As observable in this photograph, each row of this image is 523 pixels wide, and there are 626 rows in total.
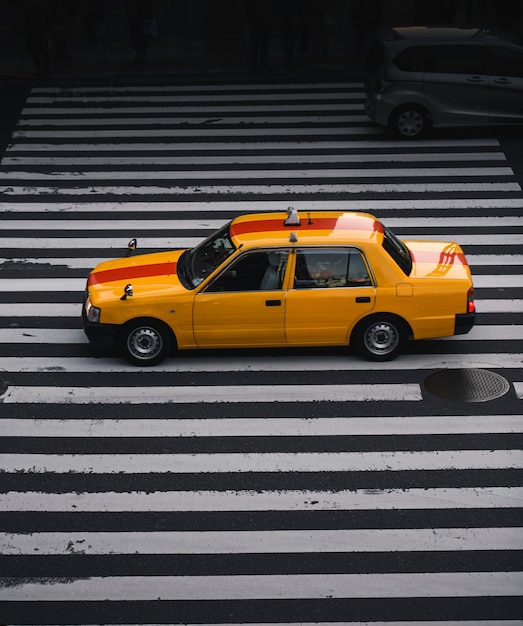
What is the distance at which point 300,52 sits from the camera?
73.0ft

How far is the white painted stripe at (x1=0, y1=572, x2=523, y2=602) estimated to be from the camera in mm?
8039

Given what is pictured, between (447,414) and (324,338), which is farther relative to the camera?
(324,338)

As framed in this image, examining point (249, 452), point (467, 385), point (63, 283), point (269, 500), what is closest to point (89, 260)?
point (63, 283)

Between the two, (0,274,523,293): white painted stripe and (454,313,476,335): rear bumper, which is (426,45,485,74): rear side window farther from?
(454,313,476,335): rear bumper

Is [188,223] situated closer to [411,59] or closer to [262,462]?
[411,59]

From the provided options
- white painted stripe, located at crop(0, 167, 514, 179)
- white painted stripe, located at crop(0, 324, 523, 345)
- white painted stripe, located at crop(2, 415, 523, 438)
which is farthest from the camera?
white painted stripe, located at crop(0, 167, 514, 179)

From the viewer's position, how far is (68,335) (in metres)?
12.3

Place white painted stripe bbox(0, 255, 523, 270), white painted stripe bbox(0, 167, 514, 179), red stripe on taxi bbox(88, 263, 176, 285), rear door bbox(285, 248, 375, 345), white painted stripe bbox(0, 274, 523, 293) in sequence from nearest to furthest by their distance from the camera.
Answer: rear door bbox(285, 248, 375, 345)
red stripe on taxi bbox(88, 263, 176, 285)
white painted stripe bbox(0, 274, 523, 293)
white painted stripe bbox(0, 255, 523, 270)
white painted stripe bbox(0, 167, 514, 179)

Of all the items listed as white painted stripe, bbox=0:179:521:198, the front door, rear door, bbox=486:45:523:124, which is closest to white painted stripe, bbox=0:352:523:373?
the front door

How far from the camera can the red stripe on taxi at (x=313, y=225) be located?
11.3m

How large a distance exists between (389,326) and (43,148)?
928cm

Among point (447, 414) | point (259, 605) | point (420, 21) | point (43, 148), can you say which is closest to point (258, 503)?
point (259, 605)

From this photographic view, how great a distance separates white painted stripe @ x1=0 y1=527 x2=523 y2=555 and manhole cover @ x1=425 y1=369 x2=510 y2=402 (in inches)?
90.0

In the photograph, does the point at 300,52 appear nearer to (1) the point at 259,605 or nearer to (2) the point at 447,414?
→ (2) the point at 447,414
